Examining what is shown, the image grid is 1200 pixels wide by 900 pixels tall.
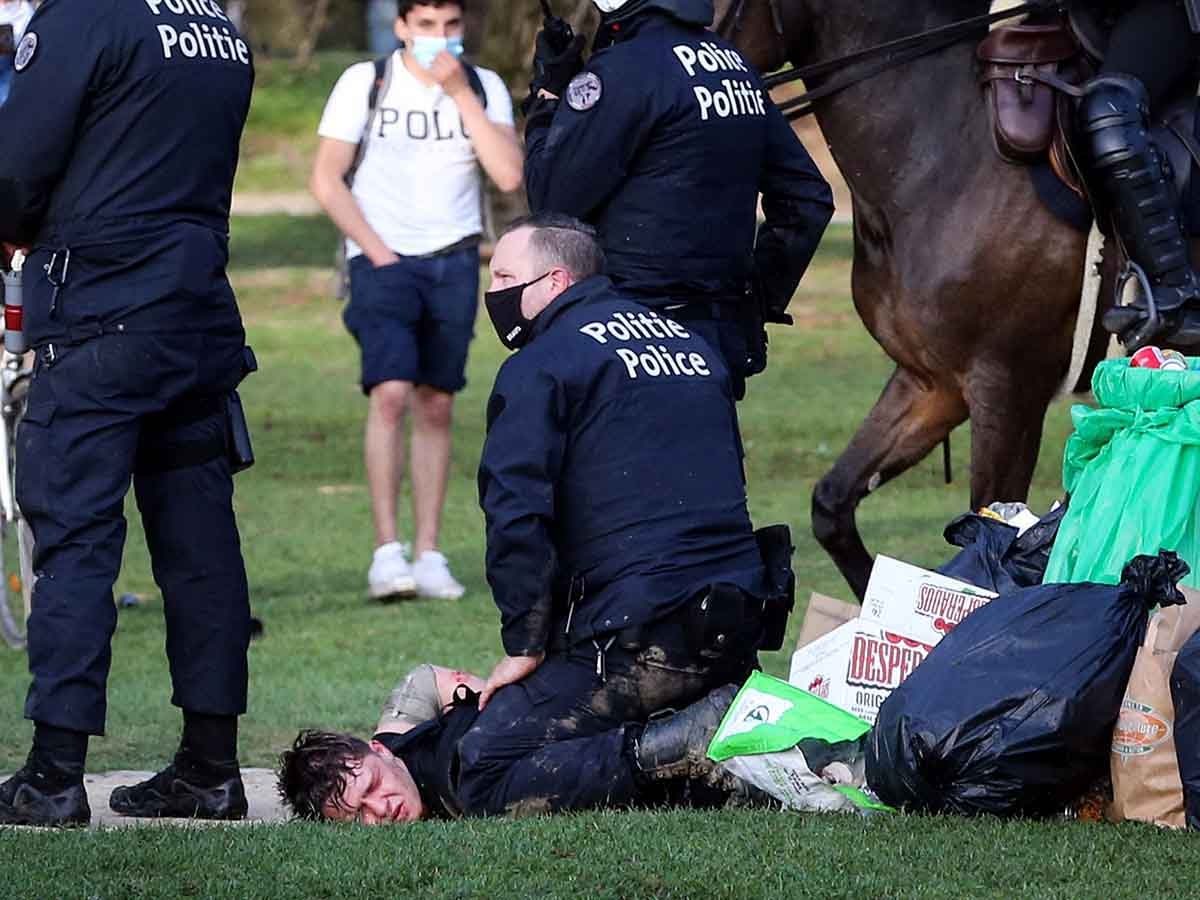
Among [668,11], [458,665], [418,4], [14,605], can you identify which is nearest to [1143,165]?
[668,11]

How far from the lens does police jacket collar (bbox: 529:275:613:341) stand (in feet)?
18.0

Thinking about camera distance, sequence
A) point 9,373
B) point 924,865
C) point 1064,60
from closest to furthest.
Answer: point 924,865 → point 1064,60 → point 9,373

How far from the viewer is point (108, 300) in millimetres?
5340

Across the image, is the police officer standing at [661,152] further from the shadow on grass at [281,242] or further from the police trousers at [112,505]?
the shadow on grass at [281,242]

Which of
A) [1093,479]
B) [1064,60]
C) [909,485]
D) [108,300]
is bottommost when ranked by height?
[909,485]

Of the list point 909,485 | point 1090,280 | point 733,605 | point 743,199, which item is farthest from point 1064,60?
point 909,485

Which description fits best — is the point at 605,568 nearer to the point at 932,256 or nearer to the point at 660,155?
the point at 660,155

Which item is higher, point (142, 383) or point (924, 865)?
point (142, 383)

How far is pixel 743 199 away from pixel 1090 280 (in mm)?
1488

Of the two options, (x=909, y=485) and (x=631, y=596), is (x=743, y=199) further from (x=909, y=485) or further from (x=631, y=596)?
(x=909, y=485)

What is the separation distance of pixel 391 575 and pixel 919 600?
399 centimetres

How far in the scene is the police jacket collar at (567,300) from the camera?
5492mm

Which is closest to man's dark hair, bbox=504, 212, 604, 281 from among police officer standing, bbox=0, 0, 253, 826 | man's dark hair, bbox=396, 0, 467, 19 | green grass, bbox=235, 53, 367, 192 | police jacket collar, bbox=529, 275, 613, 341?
police jacket collar, bbox=529, 275, 613, 341

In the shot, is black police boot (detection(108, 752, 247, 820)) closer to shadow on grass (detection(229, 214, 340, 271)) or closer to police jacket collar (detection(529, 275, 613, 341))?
police jacket collar (detection(529, 275, 613, 341))
